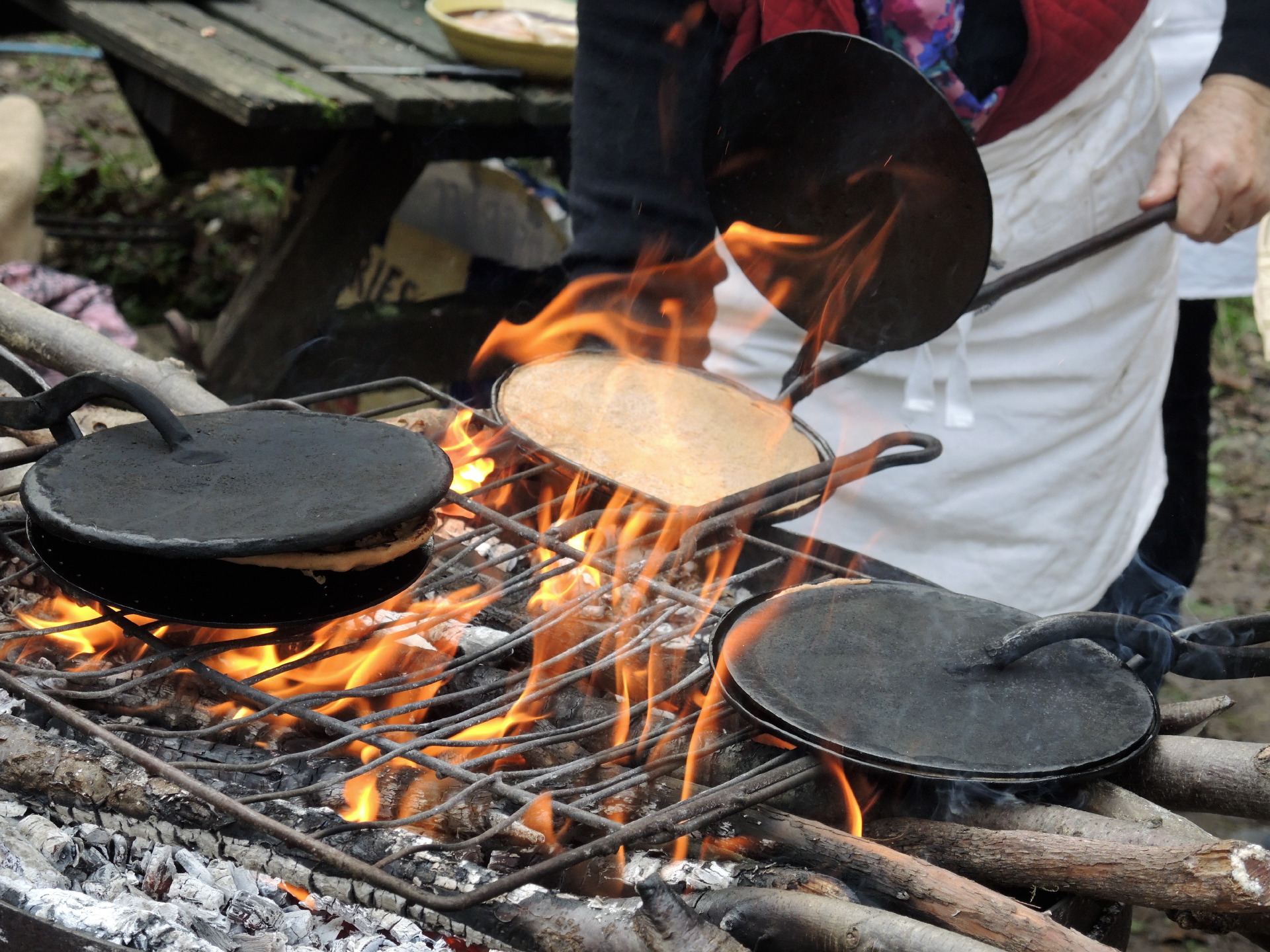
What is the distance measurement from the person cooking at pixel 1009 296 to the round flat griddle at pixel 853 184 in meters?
0.27

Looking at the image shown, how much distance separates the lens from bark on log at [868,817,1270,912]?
3.46ft

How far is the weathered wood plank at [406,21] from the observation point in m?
3.90

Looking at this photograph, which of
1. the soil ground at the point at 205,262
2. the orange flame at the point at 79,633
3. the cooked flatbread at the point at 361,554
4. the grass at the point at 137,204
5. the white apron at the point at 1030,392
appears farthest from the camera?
the grass at the point at 137,204

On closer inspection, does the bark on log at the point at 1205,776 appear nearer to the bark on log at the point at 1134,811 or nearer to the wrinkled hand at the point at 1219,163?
the bark on log at the point at 1134,811

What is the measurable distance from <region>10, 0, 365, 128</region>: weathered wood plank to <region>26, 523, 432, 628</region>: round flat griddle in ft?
6.86

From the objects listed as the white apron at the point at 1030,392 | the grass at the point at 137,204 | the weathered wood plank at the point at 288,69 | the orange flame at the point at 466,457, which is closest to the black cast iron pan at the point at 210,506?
the orange flame at the point at 466,457

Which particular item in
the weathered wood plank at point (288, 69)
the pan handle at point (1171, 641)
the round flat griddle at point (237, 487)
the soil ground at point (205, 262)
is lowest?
the soil ground at point (205, 262)

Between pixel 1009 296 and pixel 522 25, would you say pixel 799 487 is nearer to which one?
pixel 1009 296

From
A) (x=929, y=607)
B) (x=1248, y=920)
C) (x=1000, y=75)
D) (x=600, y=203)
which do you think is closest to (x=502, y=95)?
(x=600, y=203)

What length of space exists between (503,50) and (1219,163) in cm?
243

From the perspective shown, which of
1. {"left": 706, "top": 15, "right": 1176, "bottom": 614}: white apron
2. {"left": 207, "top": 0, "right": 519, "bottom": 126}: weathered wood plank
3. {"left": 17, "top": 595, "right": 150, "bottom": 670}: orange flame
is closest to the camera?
{"left": 17, "top": 595, "right": 150, "bottom": 670}: orange flame

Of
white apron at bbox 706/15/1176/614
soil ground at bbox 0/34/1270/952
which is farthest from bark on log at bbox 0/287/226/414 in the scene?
soil ground at bbox 0/34/1270/952

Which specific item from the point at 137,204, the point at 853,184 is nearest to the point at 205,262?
the point at 137,204

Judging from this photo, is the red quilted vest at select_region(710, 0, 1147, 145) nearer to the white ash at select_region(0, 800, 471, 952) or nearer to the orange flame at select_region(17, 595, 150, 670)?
the orange flame at select_region(17, 595, 150, 670)
